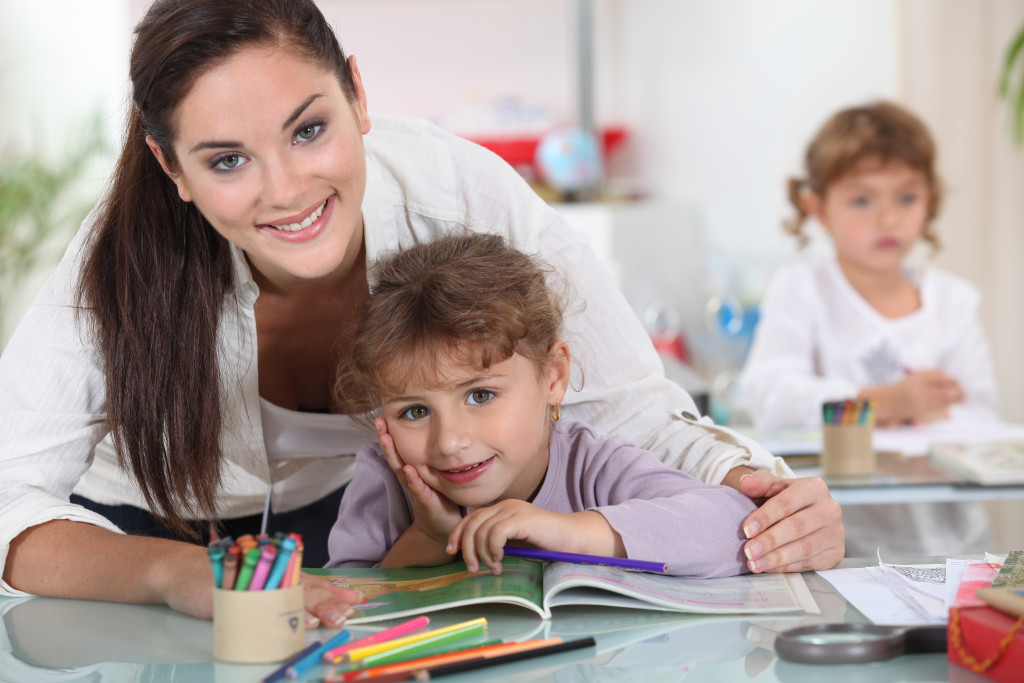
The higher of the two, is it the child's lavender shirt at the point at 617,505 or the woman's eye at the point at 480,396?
the woman's eye at the point at 480,396

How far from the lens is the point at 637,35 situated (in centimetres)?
527

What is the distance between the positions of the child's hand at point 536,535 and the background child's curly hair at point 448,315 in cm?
18

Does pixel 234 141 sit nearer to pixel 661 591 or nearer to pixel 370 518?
pixel 370 518

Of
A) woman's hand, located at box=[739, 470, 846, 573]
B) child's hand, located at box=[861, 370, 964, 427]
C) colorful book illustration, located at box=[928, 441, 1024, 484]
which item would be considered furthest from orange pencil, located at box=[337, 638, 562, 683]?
child's hand, located at box=[861, 370, 964, 427]

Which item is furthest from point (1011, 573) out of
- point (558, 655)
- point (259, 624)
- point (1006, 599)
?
point (259, 624)

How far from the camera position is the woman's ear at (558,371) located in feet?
3.82

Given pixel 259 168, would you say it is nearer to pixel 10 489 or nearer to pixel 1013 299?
pixel 10 489

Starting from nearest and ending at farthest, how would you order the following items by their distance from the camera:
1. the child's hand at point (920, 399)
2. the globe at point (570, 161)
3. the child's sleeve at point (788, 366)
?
1. the child's hand at point (920, 399)
2. the child's sleeve at point (788, 366)
3. the globe at point (570, 161)

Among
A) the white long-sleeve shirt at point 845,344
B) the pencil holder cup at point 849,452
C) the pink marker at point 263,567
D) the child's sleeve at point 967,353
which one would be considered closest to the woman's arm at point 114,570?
the pink marker at point 263,567

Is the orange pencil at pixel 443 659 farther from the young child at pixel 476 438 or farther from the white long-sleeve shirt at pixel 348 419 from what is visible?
the white long-sleeve shirt at pixel 348 419

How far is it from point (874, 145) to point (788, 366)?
1.81 ft

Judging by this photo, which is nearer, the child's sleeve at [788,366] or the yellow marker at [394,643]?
the yellow marker at [394,643]

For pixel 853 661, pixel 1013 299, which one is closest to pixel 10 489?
pixel 853 661

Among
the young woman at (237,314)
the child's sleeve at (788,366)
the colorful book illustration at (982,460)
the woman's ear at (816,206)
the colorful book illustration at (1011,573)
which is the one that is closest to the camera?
the colorful book illustration at (1011,573)
